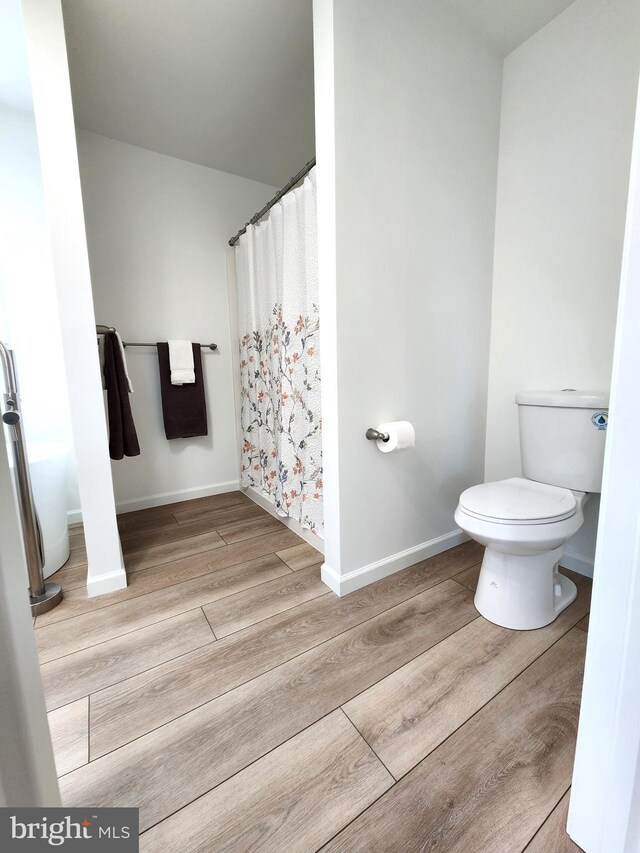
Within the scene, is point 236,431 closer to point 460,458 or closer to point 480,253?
point 460,458

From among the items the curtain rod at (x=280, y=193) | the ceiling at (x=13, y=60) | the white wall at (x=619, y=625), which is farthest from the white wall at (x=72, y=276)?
the white wall at (x=619, y=625)

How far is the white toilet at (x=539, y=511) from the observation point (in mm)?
1181

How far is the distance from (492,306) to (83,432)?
198cm

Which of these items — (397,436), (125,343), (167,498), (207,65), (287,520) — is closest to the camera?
(397,436)

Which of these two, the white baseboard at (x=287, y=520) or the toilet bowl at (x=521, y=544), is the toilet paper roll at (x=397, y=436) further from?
the white baseboard at (x=287, y=520)

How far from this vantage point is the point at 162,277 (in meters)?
2.36

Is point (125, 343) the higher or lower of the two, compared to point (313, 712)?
higher

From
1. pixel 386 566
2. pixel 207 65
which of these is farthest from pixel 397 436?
pixel 207 65

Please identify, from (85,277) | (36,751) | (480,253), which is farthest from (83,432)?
(480,253)

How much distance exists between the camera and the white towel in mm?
2344

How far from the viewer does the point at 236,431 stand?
9.09ft

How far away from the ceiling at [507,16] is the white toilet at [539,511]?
61.1 inches

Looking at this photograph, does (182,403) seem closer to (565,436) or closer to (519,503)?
(519,503)

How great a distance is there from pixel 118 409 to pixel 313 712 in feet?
5.46
